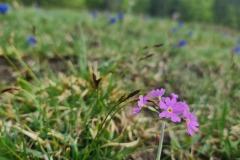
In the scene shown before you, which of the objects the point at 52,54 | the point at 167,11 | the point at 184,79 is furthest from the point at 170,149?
the point at 167,11

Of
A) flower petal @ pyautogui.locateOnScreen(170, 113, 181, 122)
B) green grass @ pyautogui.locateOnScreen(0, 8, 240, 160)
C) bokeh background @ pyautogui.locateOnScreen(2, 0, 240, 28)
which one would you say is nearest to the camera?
flower petal @ pyautogui.locateOnScreen(170, 113, 181, 122)

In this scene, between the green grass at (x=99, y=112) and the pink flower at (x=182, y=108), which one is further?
the green grass at (x=99, y=112)

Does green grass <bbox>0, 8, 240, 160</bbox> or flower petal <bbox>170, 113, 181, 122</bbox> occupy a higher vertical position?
flower petal <bbox>170, 113, 181, 122</bbox>

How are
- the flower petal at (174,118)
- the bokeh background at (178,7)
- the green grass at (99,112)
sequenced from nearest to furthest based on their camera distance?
the flower petal at (174,118) → the green grass at (99,112) → the bokeh background at (178,7)

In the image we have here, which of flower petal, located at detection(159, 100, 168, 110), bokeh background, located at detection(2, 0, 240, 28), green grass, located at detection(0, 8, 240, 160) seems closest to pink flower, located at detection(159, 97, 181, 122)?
flower petal, located at detection(159, 100, 168, 110)

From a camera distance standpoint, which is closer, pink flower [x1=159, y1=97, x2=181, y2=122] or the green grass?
pink flower [x1=159, y1=97, x2=181, y2=122]

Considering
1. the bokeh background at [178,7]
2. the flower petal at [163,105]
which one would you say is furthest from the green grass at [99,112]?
the bokeh background at [178,7]

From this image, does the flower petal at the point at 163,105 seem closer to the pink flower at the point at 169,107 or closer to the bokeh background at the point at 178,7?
the pink flower at the point at 169,107

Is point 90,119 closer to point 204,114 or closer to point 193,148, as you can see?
point 193,148

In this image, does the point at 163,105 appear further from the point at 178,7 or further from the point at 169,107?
the point at 178,7

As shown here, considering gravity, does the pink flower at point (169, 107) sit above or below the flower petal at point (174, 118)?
above

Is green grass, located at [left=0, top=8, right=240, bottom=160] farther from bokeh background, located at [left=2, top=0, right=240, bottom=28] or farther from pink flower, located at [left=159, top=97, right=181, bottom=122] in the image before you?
bokeh background, located at [left=2, top=0, right=240, bottom=28]
